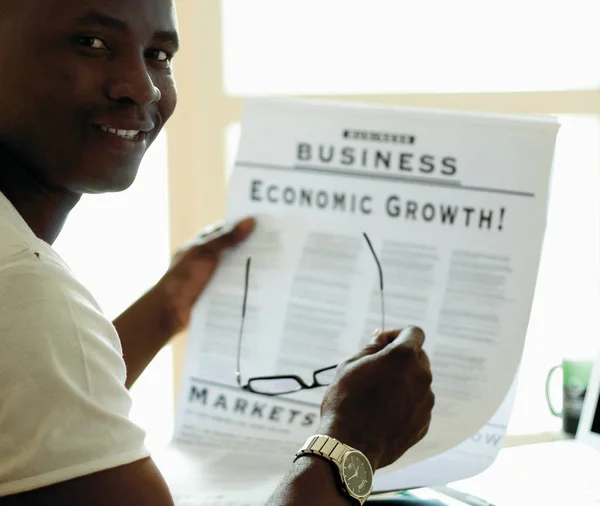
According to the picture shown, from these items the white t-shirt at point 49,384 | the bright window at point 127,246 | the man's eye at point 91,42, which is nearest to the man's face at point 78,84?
the man's eye at point 91,42

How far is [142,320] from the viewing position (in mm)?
1010

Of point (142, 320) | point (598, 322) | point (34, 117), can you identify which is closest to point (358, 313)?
point (142, 320)

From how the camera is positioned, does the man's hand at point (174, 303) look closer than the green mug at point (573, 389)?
Yes

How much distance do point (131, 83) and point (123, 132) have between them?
0.15 ft

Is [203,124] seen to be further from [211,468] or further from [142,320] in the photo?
[211,468]

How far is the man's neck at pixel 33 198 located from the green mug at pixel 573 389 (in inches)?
31.0

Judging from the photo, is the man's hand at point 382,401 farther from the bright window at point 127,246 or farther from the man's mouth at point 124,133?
the bright window at point 127,246

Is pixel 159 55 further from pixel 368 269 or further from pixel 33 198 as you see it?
pixel 368 269

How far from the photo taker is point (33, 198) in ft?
2.17

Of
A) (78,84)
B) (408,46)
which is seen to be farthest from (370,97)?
(78,84)

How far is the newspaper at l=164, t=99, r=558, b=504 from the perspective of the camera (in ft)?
2.78

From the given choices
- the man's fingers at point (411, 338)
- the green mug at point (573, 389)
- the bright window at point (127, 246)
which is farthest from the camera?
the bright window at point (127, 246)

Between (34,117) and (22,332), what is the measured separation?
0.19 metres

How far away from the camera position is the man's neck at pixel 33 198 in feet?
2.12
